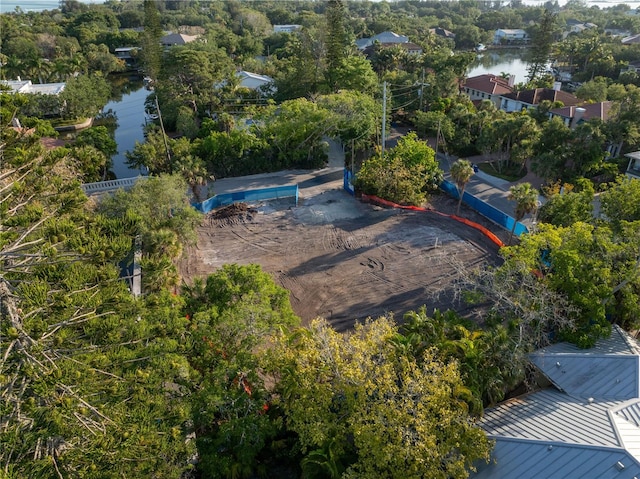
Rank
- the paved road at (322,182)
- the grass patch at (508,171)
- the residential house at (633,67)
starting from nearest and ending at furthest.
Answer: the paved road at (322,182) → the grass patch at (508,171) → the residential house at (633,67)

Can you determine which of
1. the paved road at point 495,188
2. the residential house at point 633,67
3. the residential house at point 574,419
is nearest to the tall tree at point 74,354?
the residential house at point 574,419

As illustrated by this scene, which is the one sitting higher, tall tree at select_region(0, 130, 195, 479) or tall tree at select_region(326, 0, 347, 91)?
tall tree at select_region(326, 0, 347, 91)

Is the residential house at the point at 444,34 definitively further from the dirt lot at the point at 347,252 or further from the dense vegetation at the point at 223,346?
the dense vegetation at the point at 223,346

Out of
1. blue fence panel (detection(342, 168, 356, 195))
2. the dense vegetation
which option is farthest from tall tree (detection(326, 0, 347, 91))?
the dense vegetation

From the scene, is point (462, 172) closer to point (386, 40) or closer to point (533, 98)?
point (533, 98)

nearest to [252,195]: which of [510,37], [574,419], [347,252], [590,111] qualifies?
[347,252]

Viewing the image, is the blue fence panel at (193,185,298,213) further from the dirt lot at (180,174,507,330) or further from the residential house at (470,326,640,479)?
the residential house at (470,326,640,479)
